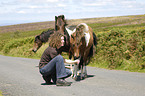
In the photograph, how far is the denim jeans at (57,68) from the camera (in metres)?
6.49

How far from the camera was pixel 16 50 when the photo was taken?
29656 millimetres

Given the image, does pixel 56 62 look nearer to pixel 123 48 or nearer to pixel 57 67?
pixel 57 67

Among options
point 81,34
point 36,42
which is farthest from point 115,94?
point 36,42

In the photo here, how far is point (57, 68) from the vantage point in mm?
6547

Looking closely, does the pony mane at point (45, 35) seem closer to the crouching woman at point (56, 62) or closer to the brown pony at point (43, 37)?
the brown pony at point (43, 37)

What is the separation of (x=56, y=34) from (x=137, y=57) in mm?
7268

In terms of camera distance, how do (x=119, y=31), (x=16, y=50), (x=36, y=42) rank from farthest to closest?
(x=16, y=50) → (x=36, y=42) → (x=119, y=31)

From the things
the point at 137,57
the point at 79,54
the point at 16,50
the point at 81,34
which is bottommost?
the point at 16,50

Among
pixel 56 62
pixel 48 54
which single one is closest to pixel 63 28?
pixel 48 54

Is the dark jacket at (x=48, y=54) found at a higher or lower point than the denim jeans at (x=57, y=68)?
higher

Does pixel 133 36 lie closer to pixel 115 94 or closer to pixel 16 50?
pixel 115 94

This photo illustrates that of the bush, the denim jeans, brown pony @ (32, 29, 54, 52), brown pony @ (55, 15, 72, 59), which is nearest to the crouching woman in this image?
the denim jeans

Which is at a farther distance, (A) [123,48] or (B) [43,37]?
(B) [43,37]

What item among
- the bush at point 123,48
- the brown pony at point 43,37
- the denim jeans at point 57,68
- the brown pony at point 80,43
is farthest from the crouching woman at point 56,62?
the brown pony at point 43,37
